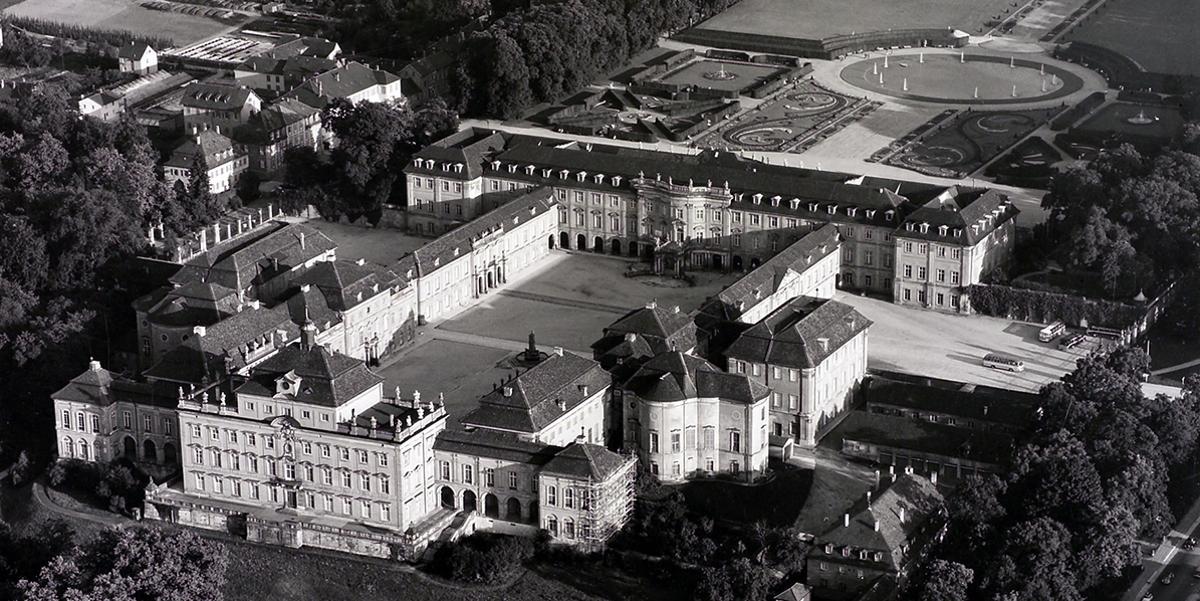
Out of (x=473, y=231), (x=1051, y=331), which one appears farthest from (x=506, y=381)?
(x=1051, y=331)

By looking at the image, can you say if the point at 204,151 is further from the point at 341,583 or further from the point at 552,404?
the point at 341,583

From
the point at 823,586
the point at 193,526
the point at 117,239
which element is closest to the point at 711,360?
the point at 823,586

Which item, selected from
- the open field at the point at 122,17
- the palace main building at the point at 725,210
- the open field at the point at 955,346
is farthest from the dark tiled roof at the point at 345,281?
the open field at the point at 122,17

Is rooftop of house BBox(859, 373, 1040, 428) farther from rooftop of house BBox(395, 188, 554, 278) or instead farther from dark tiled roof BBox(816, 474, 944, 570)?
rooftop of house BBox(395, 188, 554, 278)

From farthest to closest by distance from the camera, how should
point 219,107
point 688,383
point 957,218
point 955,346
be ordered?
1. point 219,107
2. point 957,218
3. point 955,346
4. point 688,383

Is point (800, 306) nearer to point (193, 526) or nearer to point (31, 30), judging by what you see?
point (193, 526)

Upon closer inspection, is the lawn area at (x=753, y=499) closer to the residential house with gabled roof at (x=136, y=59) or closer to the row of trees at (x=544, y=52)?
the row of trees at (x=544, y=52)
